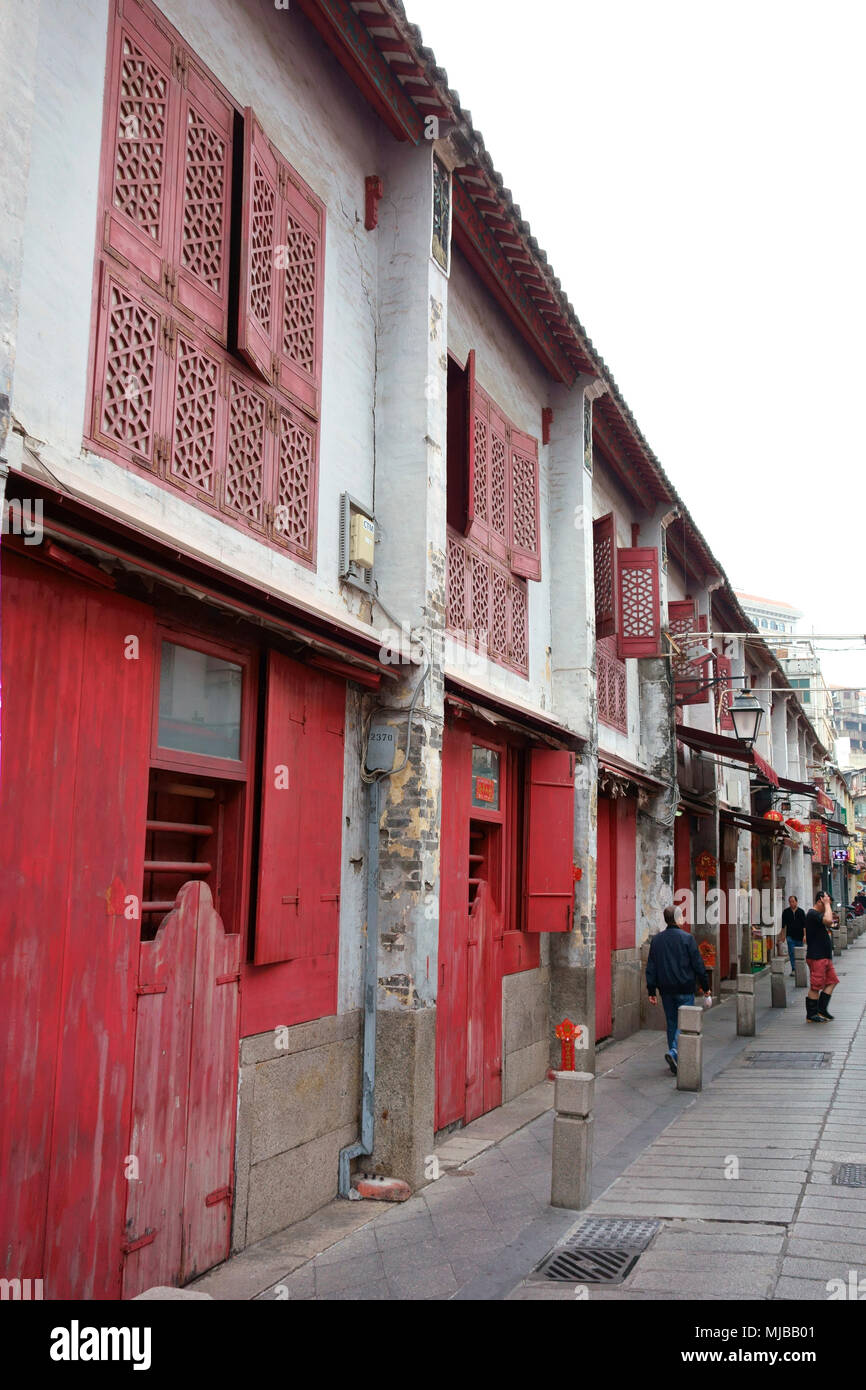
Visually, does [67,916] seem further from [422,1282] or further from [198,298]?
[198,298]

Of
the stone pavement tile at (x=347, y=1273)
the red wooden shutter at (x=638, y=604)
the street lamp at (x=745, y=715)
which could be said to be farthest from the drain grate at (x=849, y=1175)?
the street lamp at (x=745, y=715)

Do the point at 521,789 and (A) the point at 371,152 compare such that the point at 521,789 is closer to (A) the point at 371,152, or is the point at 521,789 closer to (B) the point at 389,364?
(B) the point at 389,364

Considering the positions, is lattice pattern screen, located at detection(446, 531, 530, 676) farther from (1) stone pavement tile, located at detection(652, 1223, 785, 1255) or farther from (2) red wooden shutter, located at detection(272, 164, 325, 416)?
(1) stone pavement tile, located at detection(652, 1223, 785, 1255)

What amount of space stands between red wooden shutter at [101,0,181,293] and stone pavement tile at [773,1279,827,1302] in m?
6.36

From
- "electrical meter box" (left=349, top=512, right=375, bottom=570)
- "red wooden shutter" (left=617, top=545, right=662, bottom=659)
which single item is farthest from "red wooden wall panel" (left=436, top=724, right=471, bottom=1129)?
"red wooden shutter" (left=617, top=545, right=662, bottom=659)

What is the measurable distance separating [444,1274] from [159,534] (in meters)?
4.46

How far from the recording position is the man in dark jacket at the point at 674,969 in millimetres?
12898

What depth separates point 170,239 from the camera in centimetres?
632

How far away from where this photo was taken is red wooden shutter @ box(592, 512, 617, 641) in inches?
588

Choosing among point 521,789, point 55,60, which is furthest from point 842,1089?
point 55,60

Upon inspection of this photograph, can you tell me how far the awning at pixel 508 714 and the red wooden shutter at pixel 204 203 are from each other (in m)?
3.74

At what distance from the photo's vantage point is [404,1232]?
7.15 meters

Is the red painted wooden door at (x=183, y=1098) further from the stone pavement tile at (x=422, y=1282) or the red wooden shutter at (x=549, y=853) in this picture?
the red wooden shutter at (x=549, y=853)

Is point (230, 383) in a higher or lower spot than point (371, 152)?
lower
